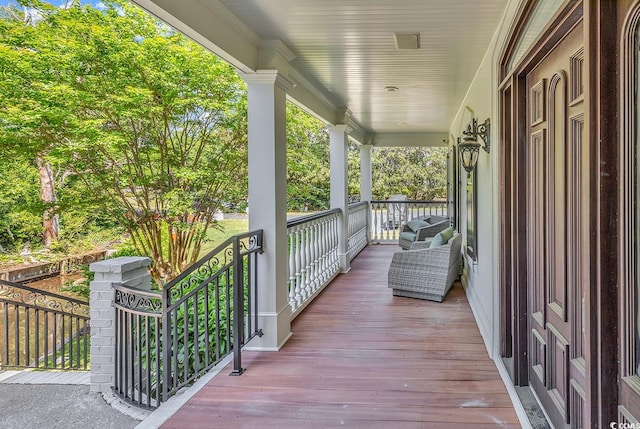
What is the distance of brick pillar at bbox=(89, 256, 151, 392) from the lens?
3.03 metres

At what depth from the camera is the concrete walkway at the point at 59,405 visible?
10.0 ft

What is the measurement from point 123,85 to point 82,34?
795 mm

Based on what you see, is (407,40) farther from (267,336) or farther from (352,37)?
(267,336)

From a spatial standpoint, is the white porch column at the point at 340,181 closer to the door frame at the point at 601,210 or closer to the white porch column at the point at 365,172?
the white porch column at the point at 365,172

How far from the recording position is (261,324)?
311 cm

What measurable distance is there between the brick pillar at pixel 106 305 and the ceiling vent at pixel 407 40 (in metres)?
2.69

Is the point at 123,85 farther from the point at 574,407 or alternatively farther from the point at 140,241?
the point at 574,407

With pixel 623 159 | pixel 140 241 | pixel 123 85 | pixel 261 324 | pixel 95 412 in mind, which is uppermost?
pixel 123 85

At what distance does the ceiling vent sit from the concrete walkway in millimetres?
3461

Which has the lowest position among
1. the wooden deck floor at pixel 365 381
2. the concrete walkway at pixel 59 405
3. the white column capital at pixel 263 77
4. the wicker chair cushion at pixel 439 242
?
the concrete walkway at pixel 59 405

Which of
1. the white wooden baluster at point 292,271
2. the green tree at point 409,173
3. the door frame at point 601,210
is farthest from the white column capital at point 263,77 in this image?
the green tree at point 409,173

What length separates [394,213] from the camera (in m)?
9.19

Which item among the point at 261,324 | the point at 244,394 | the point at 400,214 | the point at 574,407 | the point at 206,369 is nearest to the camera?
the point at 574,407

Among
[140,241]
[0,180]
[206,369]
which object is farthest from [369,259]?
[0,180]
